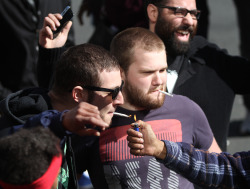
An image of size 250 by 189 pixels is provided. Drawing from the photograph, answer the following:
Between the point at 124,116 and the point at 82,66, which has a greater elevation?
the point at 82,66

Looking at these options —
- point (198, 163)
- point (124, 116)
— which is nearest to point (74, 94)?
point (124, 116)

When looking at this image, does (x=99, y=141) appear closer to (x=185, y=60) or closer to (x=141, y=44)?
(x=141, y=44)

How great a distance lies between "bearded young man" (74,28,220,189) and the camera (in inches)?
117

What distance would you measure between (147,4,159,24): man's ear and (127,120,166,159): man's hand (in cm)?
131

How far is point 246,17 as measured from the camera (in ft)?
19.5

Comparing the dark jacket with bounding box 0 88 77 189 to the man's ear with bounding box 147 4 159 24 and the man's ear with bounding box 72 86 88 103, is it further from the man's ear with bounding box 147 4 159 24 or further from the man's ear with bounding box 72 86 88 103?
the man's ear with bounding box 147 4 159 24

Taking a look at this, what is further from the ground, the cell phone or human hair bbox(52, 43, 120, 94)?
Answer: the cell phone

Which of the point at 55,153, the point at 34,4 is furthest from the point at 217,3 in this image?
the point at 55,153

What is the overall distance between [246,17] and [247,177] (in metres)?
3.59

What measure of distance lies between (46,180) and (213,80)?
185cm

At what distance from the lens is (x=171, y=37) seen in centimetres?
363

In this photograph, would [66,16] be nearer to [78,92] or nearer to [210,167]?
[78,92]

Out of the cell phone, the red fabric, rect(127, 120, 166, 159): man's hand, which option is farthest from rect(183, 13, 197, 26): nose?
the red fabric

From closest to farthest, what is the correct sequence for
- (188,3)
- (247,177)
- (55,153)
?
1. (55,153)
2. (247,177)
3. (188,3)
